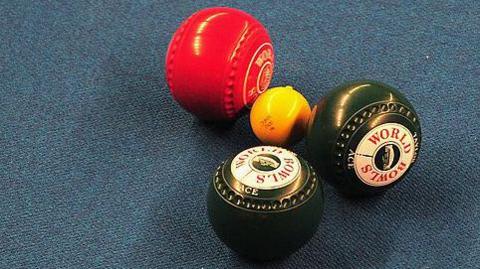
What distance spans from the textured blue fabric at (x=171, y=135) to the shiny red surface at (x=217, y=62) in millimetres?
155

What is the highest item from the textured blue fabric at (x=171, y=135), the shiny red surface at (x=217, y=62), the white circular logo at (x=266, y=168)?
the shiny red surface at (x=217, y=62)

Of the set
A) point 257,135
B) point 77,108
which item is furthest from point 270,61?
point 77,108

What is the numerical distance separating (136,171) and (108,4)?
28.1 inches

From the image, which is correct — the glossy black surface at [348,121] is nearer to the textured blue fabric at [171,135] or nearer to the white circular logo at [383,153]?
the white circular logo at [383,153]

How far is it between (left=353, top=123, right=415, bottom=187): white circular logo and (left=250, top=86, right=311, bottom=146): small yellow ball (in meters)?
0.21

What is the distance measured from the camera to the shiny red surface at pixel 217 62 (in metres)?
1.48

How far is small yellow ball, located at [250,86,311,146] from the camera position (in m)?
1.50

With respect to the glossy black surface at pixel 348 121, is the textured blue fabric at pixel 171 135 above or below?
below

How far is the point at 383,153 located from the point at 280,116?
0.26 m

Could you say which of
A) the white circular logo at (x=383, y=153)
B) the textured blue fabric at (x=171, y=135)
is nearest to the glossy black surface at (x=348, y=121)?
the white circular logo at (x=383, y=153)

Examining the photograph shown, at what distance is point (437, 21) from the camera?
1.98 m

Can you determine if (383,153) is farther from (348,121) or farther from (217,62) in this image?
(217,62)

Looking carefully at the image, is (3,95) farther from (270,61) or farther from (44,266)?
(270,61)

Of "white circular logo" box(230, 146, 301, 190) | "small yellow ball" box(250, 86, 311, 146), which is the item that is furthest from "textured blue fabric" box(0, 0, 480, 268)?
"white circular logo" box(230, 146, 301, 190)
